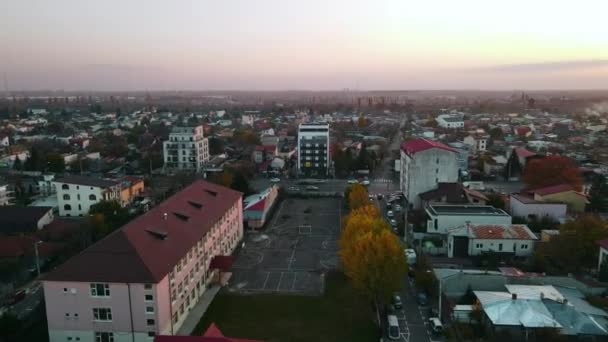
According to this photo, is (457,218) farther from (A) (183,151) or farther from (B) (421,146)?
(A) (183,151)

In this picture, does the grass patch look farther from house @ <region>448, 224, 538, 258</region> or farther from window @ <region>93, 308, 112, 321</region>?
house @ <region>448, 224, 538, 258</region>

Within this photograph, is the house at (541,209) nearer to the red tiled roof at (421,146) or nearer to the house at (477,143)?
the red tiled roof at (421,146)

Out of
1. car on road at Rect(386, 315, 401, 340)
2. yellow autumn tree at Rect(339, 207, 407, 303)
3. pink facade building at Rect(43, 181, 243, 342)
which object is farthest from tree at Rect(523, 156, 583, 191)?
pink facade building at Rect(43, 181, 243, 342)

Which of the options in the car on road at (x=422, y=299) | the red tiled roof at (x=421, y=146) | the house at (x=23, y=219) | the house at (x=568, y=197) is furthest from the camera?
the red tiled roof at (x=421, y=146)

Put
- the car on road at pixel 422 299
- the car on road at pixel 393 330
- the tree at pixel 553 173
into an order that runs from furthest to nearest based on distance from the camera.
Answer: the tree at pixel 553 173 < the car on road at pixel 422 299 < the car on road at pixel 393 330

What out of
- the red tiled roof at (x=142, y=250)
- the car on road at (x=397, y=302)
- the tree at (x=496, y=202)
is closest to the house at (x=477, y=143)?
the tree at (x=496, y=202)

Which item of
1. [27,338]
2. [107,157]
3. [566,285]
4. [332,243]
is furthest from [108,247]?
[107,157]

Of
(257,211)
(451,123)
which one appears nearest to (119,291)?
(257,211)
